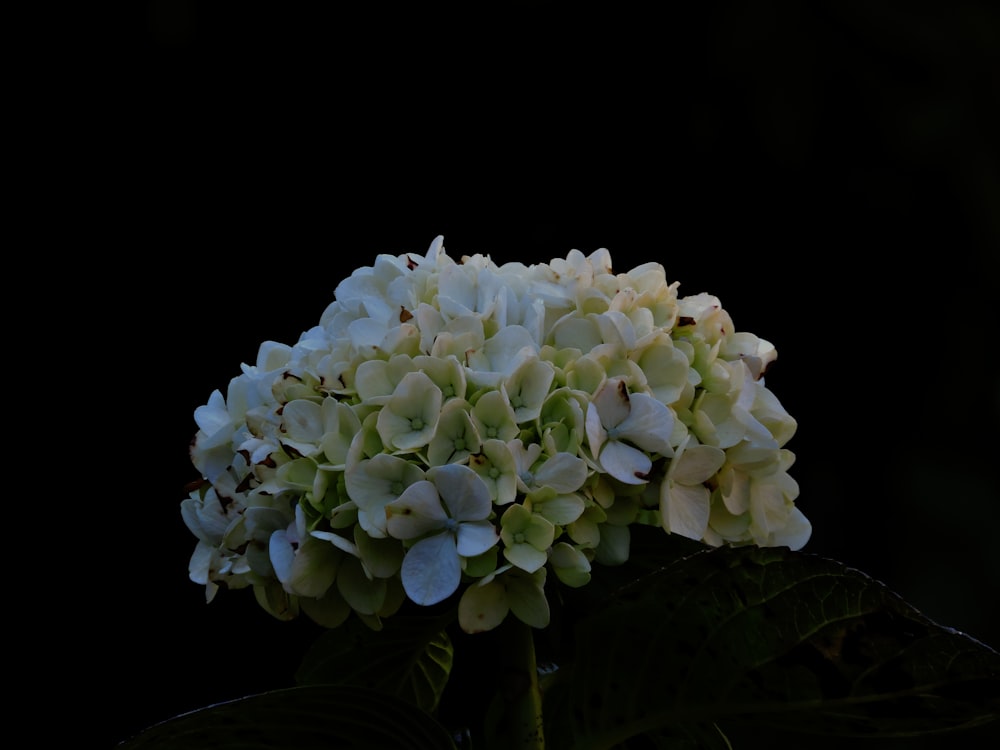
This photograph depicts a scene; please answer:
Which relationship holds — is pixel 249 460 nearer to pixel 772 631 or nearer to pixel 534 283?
pixel 534 283

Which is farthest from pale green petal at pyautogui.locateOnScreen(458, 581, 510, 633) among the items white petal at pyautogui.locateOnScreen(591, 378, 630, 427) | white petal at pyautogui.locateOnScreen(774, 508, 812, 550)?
white petal at pyautogui.locateOnScreen(774, 508, 812, 550)

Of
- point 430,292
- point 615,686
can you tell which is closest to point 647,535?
point 615,686

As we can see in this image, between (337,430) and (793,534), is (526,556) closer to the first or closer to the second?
(337,430)

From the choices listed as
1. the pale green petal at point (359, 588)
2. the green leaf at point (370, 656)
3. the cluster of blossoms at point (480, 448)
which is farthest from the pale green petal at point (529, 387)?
the green leaf at point (370, 656)

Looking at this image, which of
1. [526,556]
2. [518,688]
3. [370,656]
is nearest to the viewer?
[526,556]

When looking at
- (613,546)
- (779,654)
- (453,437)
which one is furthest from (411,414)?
(779,654)

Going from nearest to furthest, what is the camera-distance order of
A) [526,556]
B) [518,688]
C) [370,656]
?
1. [526,556]
2. [518,688]
3. [370,656]

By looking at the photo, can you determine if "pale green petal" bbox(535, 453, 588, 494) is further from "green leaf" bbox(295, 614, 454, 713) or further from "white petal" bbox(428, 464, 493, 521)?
"green leaf" bbox(295, 614, 454, 713)
